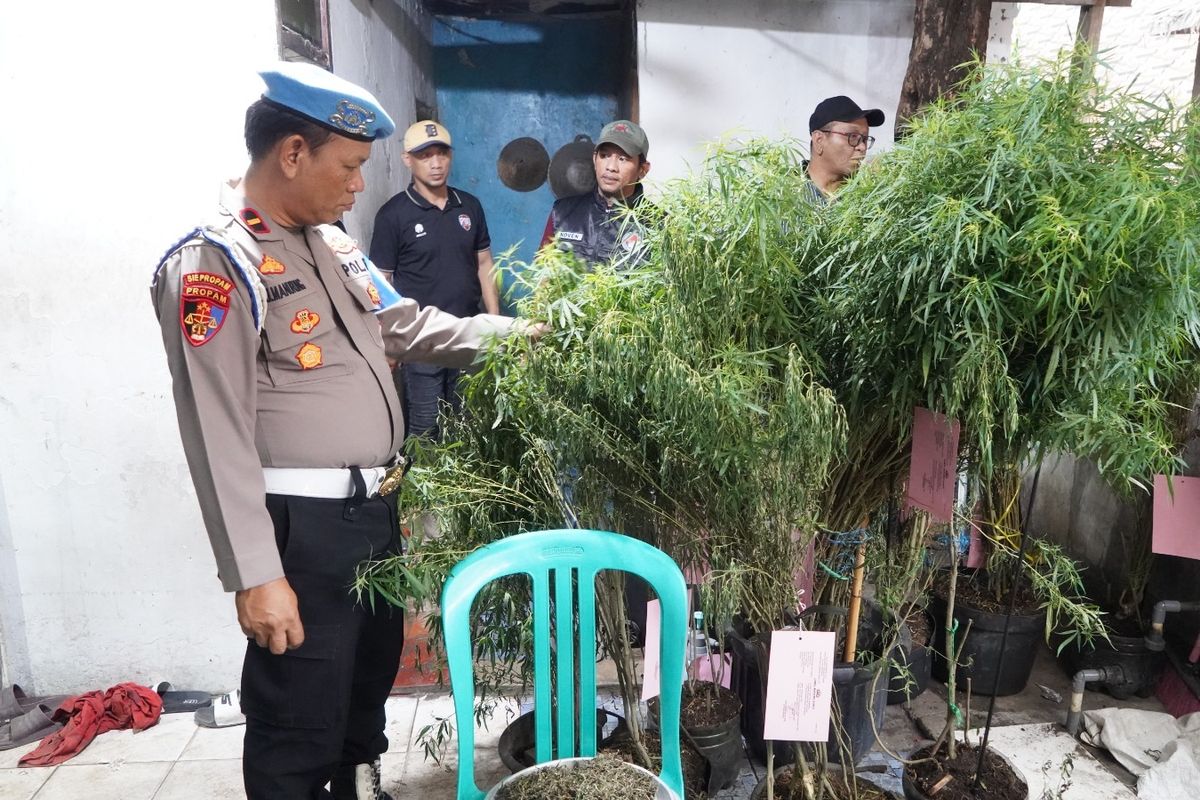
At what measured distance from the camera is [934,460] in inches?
56.7

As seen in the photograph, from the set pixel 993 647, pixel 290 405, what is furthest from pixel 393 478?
pixel 993 647

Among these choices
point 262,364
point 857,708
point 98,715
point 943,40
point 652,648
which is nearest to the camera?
point 262,364

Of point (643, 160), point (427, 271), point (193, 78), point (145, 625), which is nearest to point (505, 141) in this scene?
point (427, 271)

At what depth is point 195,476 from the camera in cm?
138

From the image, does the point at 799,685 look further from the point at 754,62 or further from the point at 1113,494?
the point at 754,62

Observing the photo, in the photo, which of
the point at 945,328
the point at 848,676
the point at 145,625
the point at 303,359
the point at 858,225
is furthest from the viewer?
the point at 145,625

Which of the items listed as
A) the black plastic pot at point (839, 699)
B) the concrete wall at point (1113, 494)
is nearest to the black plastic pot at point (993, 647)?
the concrete wall at point (1113, 494)

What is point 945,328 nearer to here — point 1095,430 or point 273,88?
point 1095,430

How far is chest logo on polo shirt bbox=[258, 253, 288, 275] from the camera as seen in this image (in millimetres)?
1496

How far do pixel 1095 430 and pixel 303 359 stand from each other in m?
1.46

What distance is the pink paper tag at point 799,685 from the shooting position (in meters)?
1.54

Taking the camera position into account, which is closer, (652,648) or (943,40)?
(652,648)

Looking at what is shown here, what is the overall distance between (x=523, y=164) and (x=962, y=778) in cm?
448

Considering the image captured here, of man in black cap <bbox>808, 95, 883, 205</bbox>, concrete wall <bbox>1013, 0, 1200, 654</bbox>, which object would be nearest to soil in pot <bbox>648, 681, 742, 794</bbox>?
concrete wall <bbox>1013, 0, 1200, 654</bbox>
